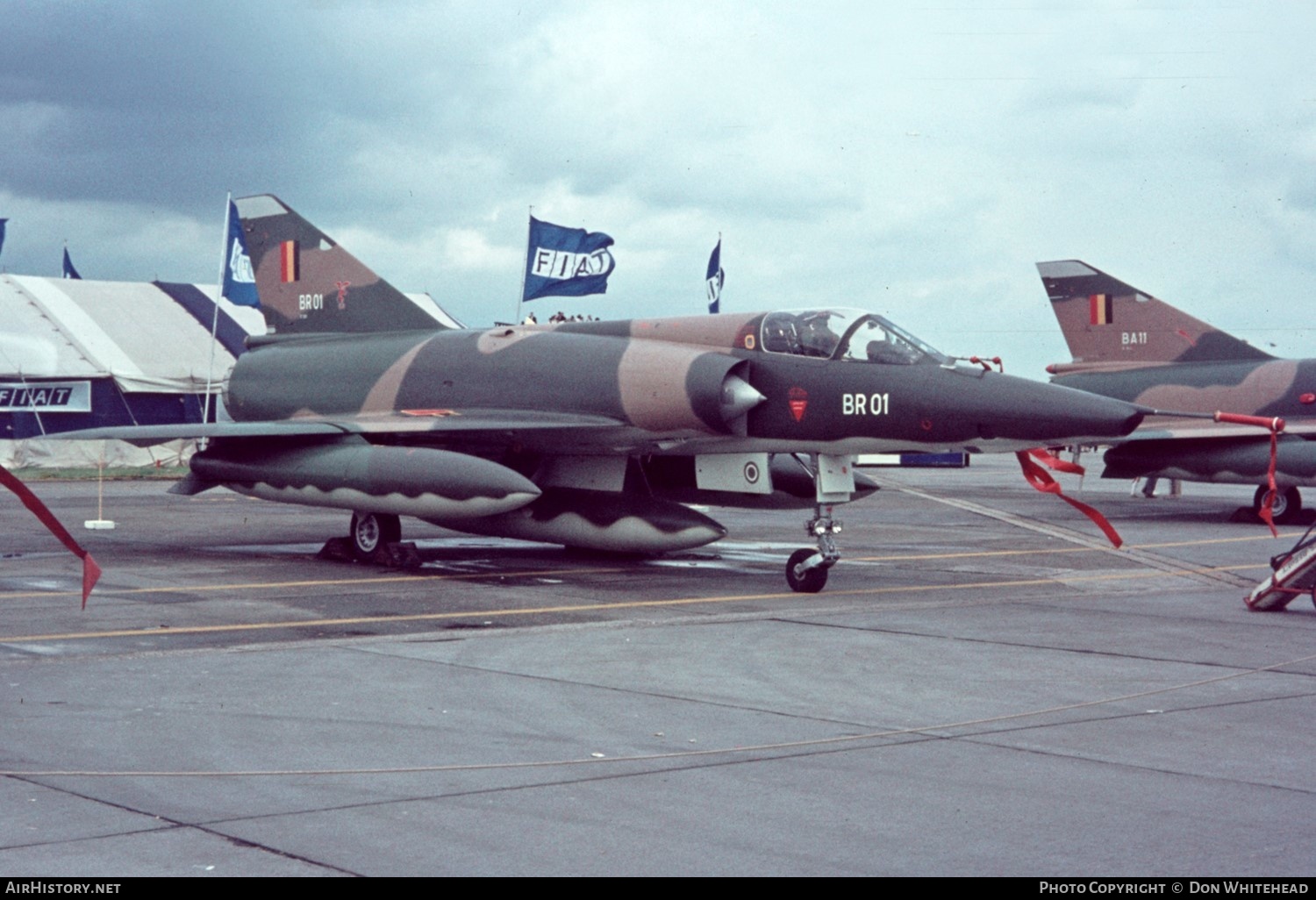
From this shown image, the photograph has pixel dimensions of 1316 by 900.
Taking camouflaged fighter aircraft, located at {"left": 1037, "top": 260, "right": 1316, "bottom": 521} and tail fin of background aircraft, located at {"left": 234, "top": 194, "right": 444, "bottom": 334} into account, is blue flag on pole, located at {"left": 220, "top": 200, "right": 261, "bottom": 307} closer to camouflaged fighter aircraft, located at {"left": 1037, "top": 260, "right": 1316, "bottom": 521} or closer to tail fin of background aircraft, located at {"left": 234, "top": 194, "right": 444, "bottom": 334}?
tail fin of background aircraft, located at {"left": 234, "top": 194, "right": 444, "bottom": 334}

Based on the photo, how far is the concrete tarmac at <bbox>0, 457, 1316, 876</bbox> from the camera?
5.11 metres


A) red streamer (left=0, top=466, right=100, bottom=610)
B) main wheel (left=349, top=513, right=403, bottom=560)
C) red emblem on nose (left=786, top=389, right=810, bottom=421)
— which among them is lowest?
main wheel (left=349, top=513, right=403, bottom=560)

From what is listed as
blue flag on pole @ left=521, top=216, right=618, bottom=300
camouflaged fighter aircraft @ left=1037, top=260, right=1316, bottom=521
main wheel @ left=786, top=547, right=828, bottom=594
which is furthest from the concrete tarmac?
blue flag on pole @ left=521, top=216, right=618, bottom=300

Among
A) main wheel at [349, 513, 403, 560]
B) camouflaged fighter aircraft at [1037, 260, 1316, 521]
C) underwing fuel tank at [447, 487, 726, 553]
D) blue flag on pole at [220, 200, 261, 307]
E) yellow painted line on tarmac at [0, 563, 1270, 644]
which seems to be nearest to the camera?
yellow painted line on tarmac at [0, 563, 1270, 644]

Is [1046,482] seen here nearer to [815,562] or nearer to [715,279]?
[815,562]

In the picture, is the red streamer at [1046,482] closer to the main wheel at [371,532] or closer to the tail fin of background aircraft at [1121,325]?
the main wheel at [371,532]

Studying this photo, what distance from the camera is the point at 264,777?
6.09 m

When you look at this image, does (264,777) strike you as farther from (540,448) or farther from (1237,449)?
(1237,449)

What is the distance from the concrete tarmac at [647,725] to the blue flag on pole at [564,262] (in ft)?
41.9

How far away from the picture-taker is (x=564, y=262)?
27891 mm

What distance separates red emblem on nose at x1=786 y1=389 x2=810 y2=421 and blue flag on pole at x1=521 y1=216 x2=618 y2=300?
13.6m

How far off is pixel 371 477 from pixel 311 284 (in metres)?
5.09

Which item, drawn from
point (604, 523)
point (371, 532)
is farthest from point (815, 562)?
point (371, 532)

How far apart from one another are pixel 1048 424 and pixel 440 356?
302 inches
